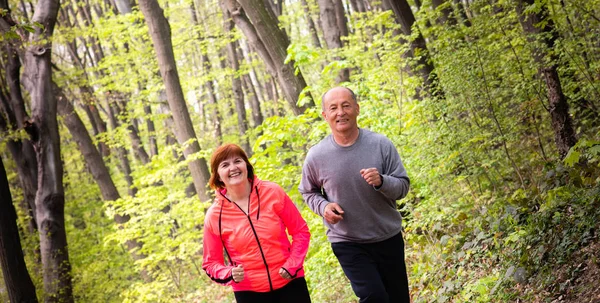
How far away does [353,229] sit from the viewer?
442 cm

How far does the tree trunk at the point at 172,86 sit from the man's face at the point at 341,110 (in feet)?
33.3

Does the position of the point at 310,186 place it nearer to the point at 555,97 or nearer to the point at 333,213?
the point at 333,213

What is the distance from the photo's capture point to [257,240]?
416 cm

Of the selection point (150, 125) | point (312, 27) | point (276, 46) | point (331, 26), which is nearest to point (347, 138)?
point (276, 46)

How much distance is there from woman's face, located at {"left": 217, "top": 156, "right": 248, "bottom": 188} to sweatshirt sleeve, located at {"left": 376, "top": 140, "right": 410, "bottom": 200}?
956 mm

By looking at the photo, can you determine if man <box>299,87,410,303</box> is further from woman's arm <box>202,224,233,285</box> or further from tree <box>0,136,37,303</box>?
tree <box>0,136,37,303</box>

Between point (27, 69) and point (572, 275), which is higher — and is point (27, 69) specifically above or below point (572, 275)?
above

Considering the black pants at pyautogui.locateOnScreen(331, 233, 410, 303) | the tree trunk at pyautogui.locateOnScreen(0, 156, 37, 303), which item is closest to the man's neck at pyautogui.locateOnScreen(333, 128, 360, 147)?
the black pants at pyautogui.locateOnScreen(331, 233, 410, 303)

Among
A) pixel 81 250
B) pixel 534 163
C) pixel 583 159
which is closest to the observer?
pixel 583 159

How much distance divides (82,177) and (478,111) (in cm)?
2286

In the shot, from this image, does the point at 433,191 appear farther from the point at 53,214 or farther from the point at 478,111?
the point at 53,214

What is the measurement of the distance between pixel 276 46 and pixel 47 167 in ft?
17.7

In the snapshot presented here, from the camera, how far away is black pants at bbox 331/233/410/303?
431 cm

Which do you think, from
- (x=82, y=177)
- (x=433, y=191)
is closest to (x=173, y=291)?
(x=433, y=191)
